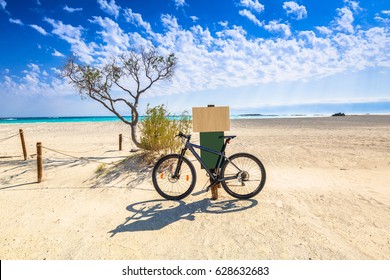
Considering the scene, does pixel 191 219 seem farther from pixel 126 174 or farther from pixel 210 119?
pixel 126 174

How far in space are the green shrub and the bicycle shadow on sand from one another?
9.87 ft

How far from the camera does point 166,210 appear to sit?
16.3 ft

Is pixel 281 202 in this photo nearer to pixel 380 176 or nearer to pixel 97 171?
pixel 380 176

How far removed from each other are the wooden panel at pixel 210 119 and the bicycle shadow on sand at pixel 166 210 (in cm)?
158

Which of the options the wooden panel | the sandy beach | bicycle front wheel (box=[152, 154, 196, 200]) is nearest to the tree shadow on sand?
the sandy beach

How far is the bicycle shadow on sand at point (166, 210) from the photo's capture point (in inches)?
172

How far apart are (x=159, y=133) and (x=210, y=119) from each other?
319cm

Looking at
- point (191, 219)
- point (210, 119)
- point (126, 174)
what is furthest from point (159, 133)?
point (191, 219)

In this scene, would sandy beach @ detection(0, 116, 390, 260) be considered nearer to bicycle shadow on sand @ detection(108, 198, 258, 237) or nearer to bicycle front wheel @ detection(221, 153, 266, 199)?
bicycle shadow on sand @ detection(108, 198, 258, 237)

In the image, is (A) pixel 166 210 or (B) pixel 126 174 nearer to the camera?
(A) pixel 166 210

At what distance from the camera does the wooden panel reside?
17.8ft

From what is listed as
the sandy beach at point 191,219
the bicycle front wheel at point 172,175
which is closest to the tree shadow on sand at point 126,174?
the sandy beach at point 191,219

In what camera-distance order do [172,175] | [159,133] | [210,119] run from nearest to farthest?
[172,175] → [210,119] → [159,133]
